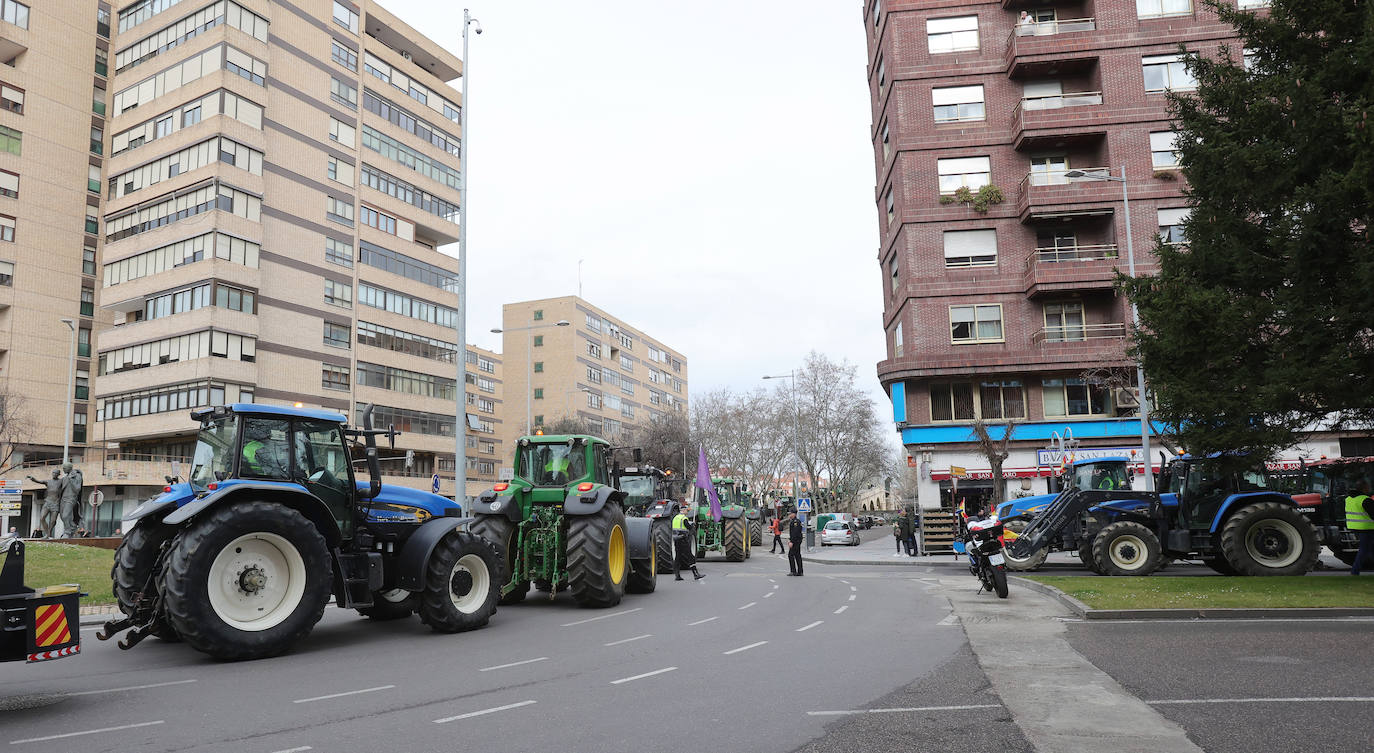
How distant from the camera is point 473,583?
12.0 metres

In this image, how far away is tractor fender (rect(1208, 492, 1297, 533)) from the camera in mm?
18016

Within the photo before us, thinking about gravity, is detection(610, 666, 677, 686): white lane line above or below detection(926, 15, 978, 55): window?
below

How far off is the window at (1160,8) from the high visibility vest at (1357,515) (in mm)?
26985

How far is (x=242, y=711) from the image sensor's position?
716cm

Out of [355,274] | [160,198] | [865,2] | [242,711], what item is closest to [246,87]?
[160,198]

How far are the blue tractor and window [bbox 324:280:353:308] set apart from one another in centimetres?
4313

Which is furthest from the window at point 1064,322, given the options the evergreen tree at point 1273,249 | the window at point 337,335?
the window at point 337,335

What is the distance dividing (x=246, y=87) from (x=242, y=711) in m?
47.5

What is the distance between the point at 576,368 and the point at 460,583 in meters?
81.6

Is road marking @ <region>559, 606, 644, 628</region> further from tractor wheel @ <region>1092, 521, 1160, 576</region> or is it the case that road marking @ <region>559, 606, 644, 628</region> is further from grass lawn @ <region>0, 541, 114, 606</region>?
tractor wheel @ <region>1092, 521, 1160, 576</region>

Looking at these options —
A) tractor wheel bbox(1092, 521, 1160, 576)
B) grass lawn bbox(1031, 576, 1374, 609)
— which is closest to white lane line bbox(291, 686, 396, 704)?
grass lawn bbox(1031, 576, 1374, 609)

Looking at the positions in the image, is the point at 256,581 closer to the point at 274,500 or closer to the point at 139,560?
the point at 274,500

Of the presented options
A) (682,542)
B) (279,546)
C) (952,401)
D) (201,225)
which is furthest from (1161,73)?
(201,225)

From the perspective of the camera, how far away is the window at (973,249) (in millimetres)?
Answer: 37719
